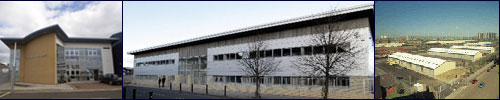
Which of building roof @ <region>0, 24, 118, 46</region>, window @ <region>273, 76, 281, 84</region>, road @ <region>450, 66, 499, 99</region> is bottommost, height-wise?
Result: window @ <region>273, 76, 281, 84</region>

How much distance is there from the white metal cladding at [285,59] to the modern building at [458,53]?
25.9 ft

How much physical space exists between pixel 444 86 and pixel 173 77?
82.2 ft

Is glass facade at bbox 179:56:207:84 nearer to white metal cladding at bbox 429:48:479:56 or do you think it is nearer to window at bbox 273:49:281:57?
window at bbox 273:49:281:57

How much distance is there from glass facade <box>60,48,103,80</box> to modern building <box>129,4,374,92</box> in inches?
217

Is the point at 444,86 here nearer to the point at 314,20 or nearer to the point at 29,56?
the point at 314,20

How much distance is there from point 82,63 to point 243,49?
21.0m

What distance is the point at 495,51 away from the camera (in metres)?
5.55

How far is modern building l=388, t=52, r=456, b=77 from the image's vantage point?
5.76 meters

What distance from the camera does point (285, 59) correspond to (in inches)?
679

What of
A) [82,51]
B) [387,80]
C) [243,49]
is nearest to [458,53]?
[387,80]

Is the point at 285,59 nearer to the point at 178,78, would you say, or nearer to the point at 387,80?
the point at 387,80

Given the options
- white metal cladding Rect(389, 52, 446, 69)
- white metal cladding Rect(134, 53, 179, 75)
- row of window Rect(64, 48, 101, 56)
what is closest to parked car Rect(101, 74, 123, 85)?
white metal cladding Rect(134, 53, 179, 75)

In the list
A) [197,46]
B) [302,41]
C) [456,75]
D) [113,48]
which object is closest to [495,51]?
[456,75]

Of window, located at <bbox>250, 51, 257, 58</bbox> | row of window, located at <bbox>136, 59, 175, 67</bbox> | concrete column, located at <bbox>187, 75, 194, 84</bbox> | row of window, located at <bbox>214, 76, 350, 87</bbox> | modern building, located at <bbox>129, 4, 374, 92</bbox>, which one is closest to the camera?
modern building, located at <bbox>129, 4, 374, 92</bbox>
